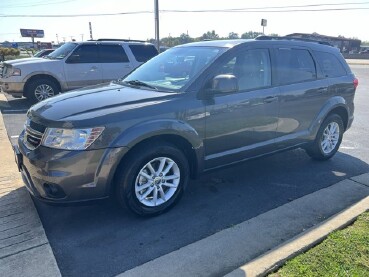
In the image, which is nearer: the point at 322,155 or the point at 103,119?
the point at 103,119

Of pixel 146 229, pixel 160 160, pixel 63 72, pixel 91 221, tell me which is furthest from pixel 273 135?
pixel 63 72

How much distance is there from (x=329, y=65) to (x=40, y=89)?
24.7 ft

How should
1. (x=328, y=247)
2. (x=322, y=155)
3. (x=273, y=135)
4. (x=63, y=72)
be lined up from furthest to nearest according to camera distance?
1. (x=63, y=72)
2. (x=322, y=155)
3. (x=273, y=135)
4. (x=328, y=247)

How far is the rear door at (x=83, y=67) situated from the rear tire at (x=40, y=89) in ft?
1.44

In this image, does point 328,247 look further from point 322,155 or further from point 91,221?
point 322,155

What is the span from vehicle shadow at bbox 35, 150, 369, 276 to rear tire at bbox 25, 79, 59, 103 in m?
6.48

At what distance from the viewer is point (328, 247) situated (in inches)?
113

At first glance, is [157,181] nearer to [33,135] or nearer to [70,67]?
[33,135]

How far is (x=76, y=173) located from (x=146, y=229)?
0.88 m

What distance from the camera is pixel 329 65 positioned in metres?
5.12

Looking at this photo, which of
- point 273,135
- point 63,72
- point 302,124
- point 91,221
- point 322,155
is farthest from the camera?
point 63,72

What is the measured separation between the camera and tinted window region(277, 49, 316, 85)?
4422mm

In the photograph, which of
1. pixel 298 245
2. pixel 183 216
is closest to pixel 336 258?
pixel 298 245

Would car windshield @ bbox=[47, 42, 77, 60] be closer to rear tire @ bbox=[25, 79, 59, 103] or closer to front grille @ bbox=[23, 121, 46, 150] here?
rear tire @ bbox=[25, 79, 59, 103]
